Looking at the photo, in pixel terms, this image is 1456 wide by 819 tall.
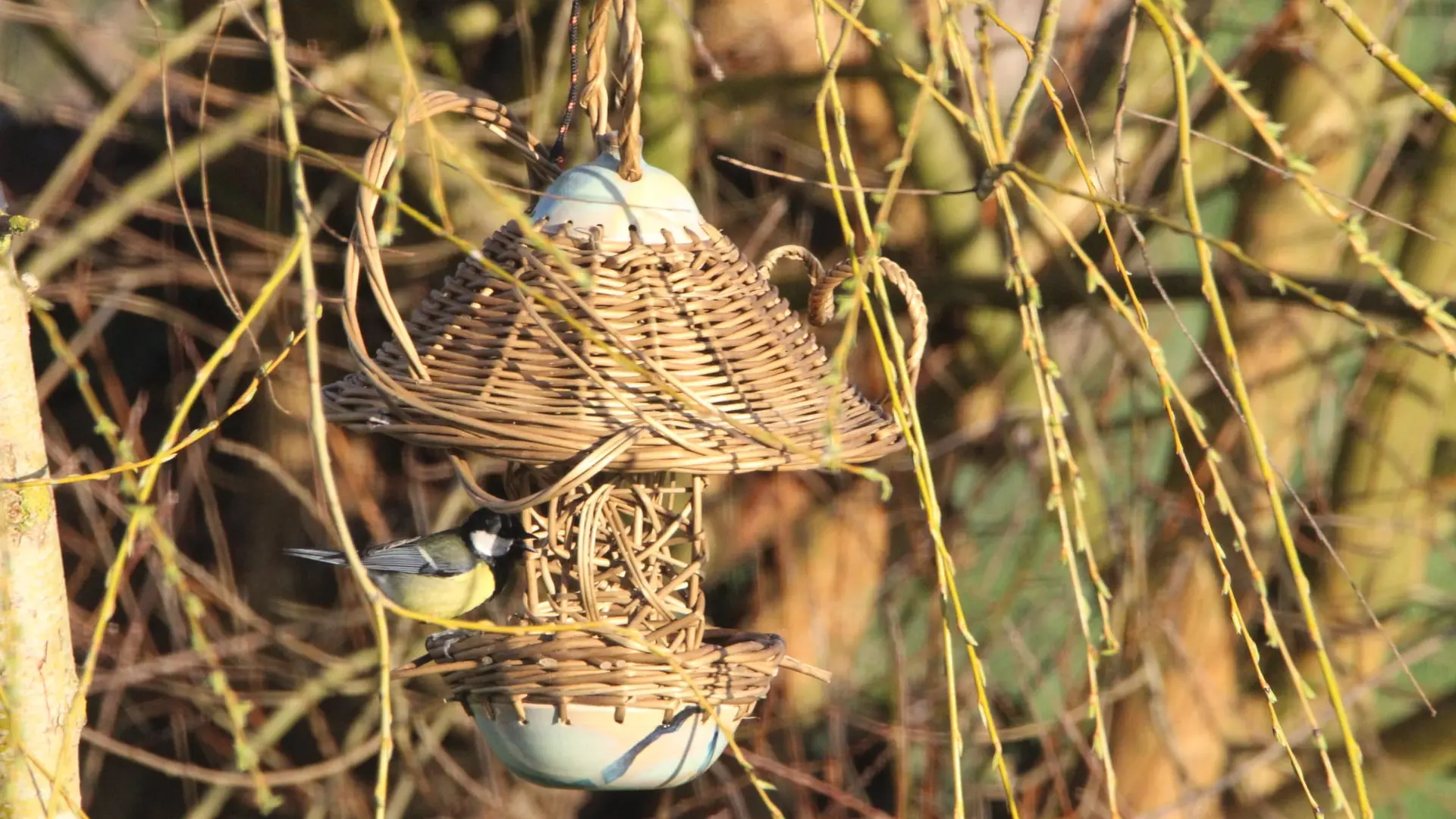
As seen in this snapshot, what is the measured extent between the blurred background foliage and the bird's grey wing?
94 cm

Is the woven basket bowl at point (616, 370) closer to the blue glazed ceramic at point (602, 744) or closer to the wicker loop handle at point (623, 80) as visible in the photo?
the wicker loop handle at point (623, 80)

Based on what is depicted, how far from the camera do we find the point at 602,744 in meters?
1.51

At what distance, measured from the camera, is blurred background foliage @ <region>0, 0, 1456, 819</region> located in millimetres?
2996

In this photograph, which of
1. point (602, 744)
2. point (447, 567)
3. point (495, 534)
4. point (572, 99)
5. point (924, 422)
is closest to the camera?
point (602, 744)

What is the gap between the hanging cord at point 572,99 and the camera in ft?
5.26

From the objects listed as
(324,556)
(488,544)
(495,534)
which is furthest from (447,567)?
(324,556)

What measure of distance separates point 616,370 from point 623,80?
29cm

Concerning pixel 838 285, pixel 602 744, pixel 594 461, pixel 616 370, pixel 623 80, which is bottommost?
pixel 602 744

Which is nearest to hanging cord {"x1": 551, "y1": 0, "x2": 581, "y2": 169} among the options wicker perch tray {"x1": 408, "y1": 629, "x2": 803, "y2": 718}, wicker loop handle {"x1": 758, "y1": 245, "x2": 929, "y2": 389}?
wicker loop handle {"x1": 758, "y1": 245, "x2": 929, "y2": 389}

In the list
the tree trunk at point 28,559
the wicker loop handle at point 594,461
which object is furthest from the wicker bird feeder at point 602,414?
the tree trunk at point 28,559

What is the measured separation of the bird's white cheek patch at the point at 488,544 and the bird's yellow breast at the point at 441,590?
0.03m

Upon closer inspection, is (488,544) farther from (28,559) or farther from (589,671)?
(28,559)

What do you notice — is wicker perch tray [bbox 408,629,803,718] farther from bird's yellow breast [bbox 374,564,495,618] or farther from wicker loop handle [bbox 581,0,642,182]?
wicker loop handle [bbox 581,0,642,182]

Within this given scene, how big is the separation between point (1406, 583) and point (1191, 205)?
276 centimetres
